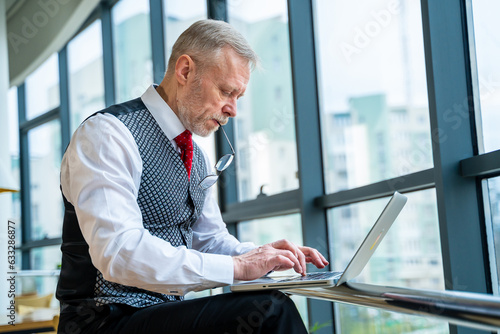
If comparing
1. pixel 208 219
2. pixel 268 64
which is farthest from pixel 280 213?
pixel 208 219

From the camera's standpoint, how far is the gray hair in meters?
1.74

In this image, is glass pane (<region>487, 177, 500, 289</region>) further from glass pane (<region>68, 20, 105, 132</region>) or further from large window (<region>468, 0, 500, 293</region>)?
glass pane (<region>68, 20, 105, 132</region>)

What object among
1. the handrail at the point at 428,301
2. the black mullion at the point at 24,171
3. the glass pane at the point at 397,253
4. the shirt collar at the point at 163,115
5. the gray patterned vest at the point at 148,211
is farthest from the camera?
the black mullion at the point at 24,171

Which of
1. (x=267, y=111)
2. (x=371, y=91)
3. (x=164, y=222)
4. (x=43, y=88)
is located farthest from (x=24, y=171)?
(x=164, y=222)

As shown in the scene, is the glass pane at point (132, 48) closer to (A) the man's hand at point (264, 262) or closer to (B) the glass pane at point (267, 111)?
(B) the glass pane at point (267, 111)

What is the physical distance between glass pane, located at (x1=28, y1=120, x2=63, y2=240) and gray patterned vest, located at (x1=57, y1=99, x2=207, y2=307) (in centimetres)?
584

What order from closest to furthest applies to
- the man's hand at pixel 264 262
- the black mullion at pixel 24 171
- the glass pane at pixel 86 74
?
1. the man's hand at pixel 264 262
2. the glass pane at pixel 86 74
3. the black mullion at pixel 24 171

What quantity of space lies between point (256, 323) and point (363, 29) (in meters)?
1.83

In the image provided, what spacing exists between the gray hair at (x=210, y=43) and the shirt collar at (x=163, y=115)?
0.16 metres

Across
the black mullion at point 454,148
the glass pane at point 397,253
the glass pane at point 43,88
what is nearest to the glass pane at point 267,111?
the glass pane at point 397,253

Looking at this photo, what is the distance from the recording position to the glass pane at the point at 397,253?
222cm

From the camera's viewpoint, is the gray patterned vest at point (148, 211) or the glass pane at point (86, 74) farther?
the glass pane at point (86, 74)

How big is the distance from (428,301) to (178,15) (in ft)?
13.7

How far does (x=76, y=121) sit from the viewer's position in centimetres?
701
